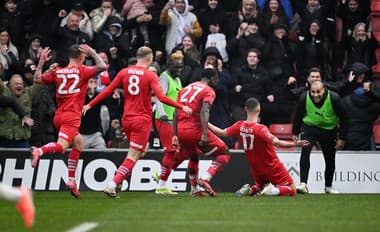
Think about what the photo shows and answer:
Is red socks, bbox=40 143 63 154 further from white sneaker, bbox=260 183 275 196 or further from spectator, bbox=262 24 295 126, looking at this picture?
spectator, bbox=262 24 295 126

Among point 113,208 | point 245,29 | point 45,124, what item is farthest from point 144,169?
point 113,208

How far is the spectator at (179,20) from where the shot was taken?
23734 mm

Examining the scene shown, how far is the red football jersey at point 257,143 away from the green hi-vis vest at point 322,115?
1995 mm

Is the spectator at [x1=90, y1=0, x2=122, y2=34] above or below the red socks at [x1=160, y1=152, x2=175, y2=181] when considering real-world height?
above

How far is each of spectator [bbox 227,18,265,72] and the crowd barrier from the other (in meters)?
3.03

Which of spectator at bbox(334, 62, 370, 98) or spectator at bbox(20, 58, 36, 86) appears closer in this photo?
spectator at bbox(334, 62, 370, 98)

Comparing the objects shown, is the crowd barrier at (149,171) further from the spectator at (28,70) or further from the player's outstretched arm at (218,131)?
the player's outstretched arm at (218,131)

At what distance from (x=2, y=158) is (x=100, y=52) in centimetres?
364

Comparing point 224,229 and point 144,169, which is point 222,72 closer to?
point 144,169

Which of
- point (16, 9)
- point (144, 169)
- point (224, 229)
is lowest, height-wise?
point (144, 169)

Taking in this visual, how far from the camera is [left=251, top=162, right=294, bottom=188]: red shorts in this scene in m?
17.5

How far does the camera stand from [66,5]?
2470cm

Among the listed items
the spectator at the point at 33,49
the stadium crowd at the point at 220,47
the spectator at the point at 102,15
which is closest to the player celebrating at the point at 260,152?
the stadium crowd at the point at 220,47

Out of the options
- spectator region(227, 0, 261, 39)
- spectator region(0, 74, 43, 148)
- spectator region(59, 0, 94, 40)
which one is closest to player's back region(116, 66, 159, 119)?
spectator region(0, 74, 43, 148)
